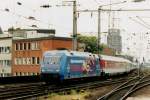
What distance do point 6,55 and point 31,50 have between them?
33.1ft

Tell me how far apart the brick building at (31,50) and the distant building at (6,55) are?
5.30 ft

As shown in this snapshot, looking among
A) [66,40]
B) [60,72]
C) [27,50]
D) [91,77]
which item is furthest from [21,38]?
[60,72]

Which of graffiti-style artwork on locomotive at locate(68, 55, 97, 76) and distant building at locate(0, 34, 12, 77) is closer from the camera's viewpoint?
graffiti-style artwork on locomotive at locate(68, 55, 97, 76)

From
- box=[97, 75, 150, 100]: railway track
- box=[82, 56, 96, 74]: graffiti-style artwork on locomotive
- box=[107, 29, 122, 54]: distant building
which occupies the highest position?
box=[107, 29, 122, 54]: distant building

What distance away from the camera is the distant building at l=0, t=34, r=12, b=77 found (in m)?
91.1

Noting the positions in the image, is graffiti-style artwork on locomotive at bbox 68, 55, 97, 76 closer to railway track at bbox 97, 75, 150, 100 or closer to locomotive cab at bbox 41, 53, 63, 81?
locomotive cab at bbox 41, 53, 63, 81

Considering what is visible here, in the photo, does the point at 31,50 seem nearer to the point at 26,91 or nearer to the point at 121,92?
the point at 121,92

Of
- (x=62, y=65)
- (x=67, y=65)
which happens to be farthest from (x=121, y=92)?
(x=67, y=65)

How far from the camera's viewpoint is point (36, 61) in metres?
83.5

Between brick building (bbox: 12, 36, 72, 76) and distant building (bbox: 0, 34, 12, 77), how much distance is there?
162 centimetres

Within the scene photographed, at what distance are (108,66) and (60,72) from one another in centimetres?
1999

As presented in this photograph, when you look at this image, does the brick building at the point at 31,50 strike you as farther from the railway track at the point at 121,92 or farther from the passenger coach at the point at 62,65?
the railway track at the point at 121,92

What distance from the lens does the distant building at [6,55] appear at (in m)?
91.1

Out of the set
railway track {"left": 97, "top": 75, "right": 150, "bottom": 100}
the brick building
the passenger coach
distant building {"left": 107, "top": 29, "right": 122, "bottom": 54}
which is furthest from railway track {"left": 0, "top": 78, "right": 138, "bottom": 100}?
the brick building
